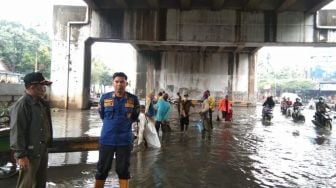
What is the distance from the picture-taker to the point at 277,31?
21344mm

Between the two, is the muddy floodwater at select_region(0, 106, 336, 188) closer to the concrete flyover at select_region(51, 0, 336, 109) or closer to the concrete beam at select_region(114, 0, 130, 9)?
the concrete flyover at select_region(51, 0, 336, 109)

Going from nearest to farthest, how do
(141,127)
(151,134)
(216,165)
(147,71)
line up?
(216,165), (141,127), (151,134), (147,71)

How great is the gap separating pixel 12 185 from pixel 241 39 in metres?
16.5

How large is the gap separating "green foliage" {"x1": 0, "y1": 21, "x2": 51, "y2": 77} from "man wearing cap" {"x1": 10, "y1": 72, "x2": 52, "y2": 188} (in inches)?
1854

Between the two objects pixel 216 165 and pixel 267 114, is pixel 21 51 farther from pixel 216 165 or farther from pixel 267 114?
pixel 216 165

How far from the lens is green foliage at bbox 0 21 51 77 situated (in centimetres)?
5428

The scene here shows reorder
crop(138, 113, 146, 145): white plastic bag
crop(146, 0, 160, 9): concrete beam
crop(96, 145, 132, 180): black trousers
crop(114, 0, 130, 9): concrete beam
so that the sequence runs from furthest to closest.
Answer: crop(114, 0, 130, 9): concrete beam < crop(146, 0, 160, 9): concrete beam < crop(138, 113, 146, 145): white plastic bag < crop(96, 145, 132, 180): black trousers

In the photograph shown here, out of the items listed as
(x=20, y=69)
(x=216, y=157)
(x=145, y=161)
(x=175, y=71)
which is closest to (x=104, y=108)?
(x=145, y=161)

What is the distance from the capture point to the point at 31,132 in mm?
4449

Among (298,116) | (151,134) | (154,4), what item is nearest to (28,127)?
(151,134)

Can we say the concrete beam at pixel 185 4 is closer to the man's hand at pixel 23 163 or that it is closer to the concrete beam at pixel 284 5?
the concrete beam at pixel 284 5

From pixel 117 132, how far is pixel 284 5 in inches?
658

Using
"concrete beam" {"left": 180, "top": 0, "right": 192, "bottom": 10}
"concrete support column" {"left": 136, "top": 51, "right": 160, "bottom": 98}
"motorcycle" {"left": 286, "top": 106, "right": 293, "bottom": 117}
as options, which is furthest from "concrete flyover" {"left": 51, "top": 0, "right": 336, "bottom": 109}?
"concrete support column" {"left": 136, "top": 51, "right": 160, "bottom": 98}

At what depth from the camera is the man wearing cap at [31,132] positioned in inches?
169
